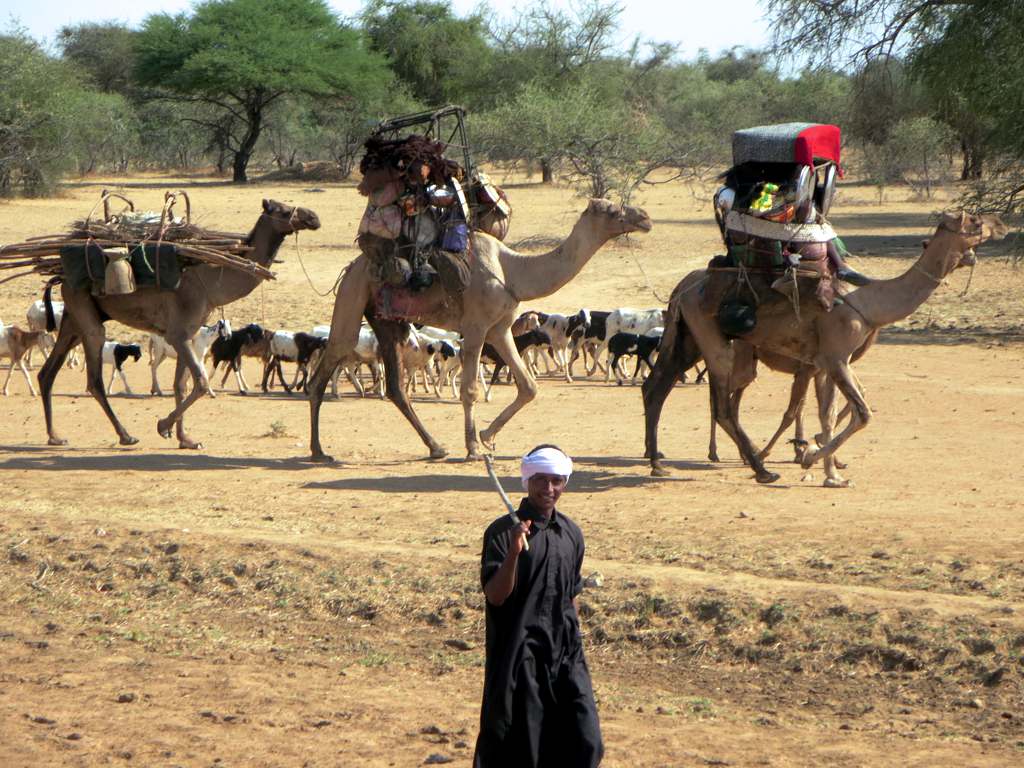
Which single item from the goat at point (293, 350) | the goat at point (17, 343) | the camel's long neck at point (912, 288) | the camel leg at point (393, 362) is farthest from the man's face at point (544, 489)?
the goat at point (17, 343)

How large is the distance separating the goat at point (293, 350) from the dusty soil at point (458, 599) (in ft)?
12.9

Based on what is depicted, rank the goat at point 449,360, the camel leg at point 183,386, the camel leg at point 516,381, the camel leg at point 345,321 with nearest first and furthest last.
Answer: the camel leg at point 516,381 < the camel leg at point 345,321 < the camel leg at point 183,386 < the goat at point 449,360

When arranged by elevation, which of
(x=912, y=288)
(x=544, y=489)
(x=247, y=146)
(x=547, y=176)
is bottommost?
(x=544, y=489)

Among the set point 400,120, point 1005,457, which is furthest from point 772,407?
point 400,120

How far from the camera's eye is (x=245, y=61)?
55.9 meters

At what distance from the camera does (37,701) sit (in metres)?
7.88

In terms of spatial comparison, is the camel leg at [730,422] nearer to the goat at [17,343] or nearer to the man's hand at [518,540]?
the man's hand at [518,540]

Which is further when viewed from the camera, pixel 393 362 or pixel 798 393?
pixel 393 362

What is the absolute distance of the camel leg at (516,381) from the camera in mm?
13680

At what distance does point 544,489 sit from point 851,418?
7.18 meters

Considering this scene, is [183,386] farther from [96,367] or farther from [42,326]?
[42,326]

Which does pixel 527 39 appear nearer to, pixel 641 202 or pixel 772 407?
pixel 641 202

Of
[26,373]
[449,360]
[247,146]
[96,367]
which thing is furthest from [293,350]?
[247,146]

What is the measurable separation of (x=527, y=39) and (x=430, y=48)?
14.7 feet
